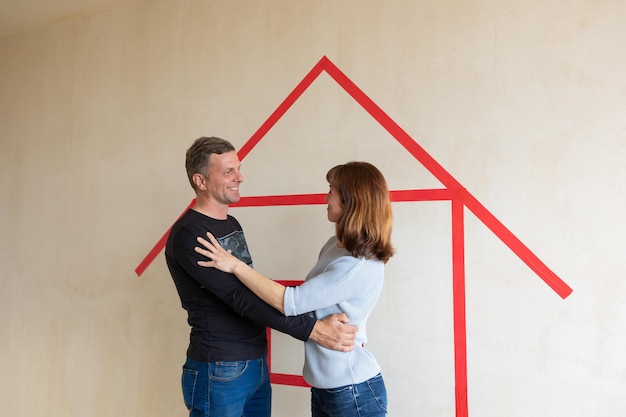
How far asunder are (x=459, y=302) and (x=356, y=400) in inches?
28.0

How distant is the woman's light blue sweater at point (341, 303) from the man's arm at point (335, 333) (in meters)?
0.02

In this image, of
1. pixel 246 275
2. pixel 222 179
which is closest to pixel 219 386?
pixel 246 275

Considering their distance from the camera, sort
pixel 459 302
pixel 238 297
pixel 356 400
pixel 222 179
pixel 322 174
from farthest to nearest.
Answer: pixel 322 174
pixel 459 302
pixel 222 179
pixel 238 297
pixel 356 400

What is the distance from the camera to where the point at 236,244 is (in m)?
1.82

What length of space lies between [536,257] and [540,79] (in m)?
0.66

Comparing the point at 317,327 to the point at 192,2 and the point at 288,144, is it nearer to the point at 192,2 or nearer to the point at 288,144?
the point at 288,144

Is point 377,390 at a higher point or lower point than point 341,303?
lower

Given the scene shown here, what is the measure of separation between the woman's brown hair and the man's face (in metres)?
0.39

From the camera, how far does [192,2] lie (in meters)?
2.65

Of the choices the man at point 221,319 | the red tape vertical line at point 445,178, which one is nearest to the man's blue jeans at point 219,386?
the man at point 221,319

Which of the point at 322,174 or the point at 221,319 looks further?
the point at 322,174

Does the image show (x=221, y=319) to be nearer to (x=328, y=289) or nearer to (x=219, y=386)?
(x=219, y=386)

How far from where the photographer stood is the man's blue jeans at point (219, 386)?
63.5 inches

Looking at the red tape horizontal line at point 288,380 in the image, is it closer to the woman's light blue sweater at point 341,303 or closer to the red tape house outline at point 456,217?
the red tape house outline at point 456,217
